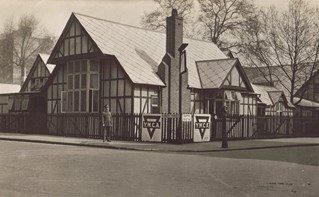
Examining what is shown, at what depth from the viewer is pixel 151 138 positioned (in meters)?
24.5

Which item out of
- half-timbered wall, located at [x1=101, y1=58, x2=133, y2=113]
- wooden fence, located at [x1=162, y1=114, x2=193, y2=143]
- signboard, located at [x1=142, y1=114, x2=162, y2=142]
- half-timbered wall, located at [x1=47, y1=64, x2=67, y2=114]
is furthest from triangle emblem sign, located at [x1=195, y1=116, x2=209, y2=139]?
half-timbered wall, located at [x1=47, y1=64, x2=67, y2=114]

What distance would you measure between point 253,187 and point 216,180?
113 cm

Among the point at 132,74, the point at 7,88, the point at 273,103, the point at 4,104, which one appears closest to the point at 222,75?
the point at 132,74

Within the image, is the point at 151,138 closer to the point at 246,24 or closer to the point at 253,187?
the point at 253,187

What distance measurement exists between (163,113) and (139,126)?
1502mm

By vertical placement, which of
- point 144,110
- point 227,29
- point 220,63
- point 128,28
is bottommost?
point 144,110

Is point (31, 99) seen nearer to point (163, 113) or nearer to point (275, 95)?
point (163, 113)

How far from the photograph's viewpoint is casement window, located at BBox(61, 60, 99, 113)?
1216 inches

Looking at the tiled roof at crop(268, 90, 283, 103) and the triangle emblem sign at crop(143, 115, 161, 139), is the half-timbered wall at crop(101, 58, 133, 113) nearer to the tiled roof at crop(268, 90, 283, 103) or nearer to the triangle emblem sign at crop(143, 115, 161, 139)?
the triangle emblem sign at crop(143, 115, 161, 139)

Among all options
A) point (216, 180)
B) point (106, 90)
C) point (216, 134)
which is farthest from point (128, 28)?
point (216, 180)

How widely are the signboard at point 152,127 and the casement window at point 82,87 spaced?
682cm

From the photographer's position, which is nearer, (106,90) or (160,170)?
(160,170)

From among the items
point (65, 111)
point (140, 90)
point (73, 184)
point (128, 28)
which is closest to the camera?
point (73, 184)

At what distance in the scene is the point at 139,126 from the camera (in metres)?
25.2
